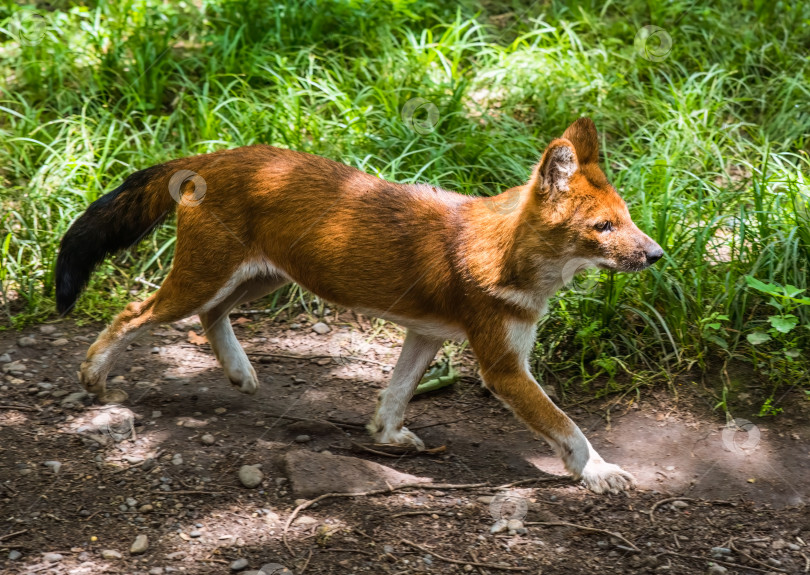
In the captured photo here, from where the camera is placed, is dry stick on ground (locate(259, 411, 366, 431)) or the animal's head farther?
dry stick on ground (locate(259, 411, 366, 431))

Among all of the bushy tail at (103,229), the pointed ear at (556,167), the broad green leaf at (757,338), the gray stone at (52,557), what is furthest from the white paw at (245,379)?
the broad green leaf at (757,338)

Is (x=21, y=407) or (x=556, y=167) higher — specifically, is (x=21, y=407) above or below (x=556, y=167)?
below

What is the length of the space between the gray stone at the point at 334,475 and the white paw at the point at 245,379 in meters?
0.89

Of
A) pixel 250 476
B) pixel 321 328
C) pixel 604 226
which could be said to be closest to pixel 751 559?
pixel 604 226

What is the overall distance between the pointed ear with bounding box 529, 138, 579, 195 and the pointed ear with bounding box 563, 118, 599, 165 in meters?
0.17

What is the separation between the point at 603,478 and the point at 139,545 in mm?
2229

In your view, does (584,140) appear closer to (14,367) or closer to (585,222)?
(585,222)

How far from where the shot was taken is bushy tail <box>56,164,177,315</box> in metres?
5.14

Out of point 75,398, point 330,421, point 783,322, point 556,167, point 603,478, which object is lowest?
point 75,398

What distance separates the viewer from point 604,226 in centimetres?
443

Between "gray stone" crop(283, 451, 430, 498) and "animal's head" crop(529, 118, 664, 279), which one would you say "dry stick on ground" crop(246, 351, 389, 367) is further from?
"animal's head" crop(529, 118, 664, 279)

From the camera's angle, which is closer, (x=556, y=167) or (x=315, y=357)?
(x=556, y=167)

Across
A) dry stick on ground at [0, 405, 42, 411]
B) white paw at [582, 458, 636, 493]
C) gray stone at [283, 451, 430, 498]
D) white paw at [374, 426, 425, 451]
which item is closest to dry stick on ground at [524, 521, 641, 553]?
white paw at [582, 458, 636, 493]

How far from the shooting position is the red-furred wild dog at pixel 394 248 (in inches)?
176
